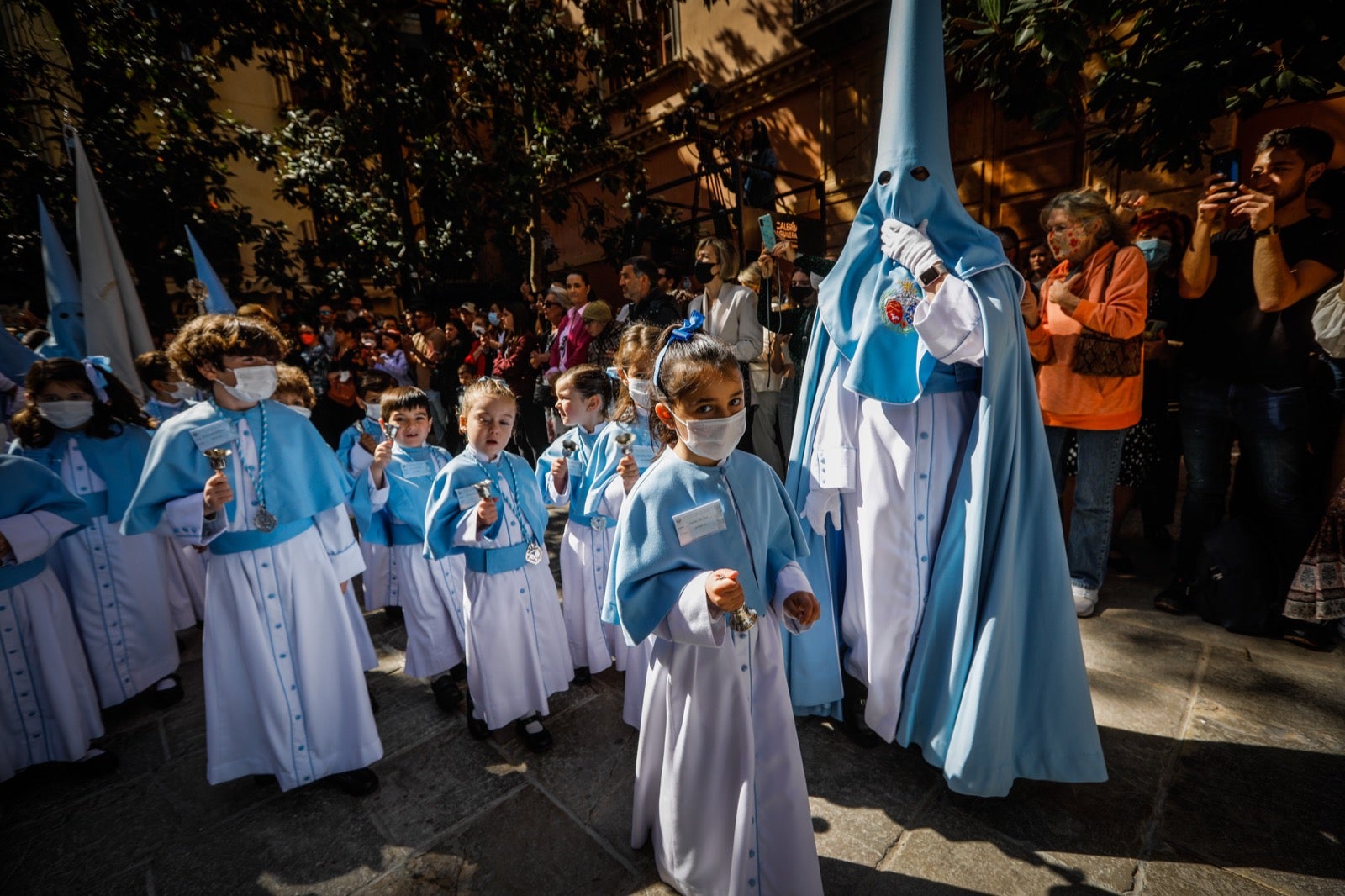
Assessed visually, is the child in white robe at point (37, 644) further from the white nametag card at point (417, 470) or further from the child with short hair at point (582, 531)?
the child with short hair at point (582, 531)

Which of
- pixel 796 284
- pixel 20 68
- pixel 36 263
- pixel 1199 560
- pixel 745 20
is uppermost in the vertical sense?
pixel 745 20

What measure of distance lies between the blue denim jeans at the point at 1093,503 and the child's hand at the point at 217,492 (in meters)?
4.16

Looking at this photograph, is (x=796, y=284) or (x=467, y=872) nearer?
(x=467, y=872)

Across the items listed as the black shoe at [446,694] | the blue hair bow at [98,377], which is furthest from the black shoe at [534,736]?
the blue hair bow at [98,377]

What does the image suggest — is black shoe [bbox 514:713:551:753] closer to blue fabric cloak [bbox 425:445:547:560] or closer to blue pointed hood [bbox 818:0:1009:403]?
blue fabric cloak [bbox 425:445:547:560]

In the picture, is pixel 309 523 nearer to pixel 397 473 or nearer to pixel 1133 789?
pixel 397 473

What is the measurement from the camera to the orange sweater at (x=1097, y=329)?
3232 mm

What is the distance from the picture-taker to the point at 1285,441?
3.21 m

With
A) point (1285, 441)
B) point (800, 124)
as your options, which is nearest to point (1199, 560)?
point (1285, 441)

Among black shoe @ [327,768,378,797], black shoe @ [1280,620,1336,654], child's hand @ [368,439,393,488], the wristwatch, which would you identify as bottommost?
black shoe @ [1280,620,1336,654]

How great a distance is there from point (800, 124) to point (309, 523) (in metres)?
10.8

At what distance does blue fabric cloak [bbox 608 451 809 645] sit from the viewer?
1.74 m

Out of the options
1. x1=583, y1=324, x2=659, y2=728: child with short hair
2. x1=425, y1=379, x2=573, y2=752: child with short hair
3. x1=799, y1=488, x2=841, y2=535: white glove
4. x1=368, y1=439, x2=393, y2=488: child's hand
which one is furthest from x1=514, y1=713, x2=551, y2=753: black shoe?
x1=799, y1=488, x2=841, y2=535: white glove

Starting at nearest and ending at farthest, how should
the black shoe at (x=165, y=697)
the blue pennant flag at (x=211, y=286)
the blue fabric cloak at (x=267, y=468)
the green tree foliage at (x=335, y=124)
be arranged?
1. the blue fabric cloak at (x=267, y=468)
2. the black shoe at (x=165, y=697)
3. the blue pennant flag at (x=211, y=286)
4. the green tree foliage at (x=335, y=124)
